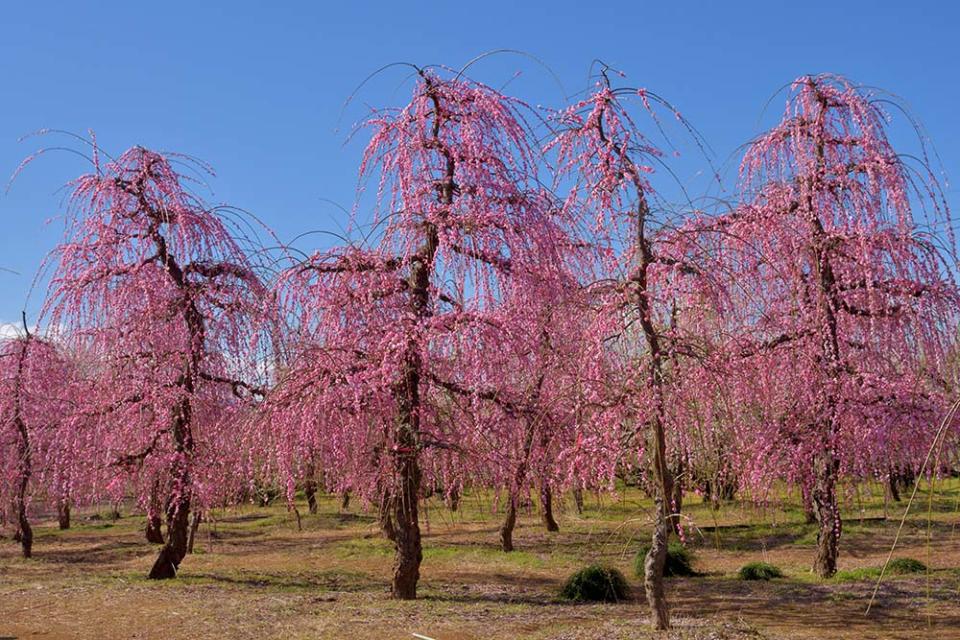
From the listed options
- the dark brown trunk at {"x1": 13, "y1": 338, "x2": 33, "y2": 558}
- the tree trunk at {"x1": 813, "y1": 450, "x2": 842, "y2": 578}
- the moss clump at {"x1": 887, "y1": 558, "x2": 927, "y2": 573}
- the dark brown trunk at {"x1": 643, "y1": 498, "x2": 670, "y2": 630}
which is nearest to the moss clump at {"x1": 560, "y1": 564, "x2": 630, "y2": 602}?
the dark brown trunk at {"x1": 643, "y1": 498, "x2": 670, "y2": 630}

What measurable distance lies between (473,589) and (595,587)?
2.60 meters

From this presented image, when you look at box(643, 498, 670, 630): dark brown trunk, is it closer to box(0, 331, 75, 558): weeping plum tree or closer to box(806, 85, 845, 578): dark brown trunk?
box(806, 85, 845, 578): dark brown trunk

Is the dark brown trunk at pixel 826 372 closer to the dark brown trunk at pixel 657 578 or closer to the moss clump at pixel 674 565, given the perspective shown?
the moss clump at pixel 674 565

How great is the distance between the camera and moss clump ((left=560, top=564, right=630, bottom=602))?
11664 millimetres

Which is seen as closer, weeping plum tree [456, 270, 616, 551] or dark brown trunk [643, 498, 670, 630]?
dark brown trunk [643, 498, 670, 630]

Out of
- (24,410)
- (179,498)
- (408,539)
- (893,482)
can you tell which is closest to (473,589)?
(408,539)

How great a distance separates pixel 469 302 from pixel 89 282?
6527mm

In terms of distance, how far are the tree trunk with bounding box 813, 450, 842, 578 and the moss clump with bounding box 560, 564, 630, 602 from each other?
3.79 meters

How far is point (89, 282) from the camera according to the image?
13.5 metres

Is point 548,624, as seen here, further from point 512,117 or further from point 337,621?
point 512,117

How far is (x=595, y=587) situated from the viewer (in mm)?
11734

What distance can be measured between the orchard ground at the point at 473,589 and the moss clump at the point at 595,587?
0.71 ft

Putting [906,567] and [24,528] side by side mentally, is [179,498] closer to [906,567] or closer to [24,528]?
[24,528]

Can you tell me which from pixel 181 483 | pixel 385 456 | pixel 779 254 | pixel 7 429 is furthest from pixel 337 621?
pixel 7 429
